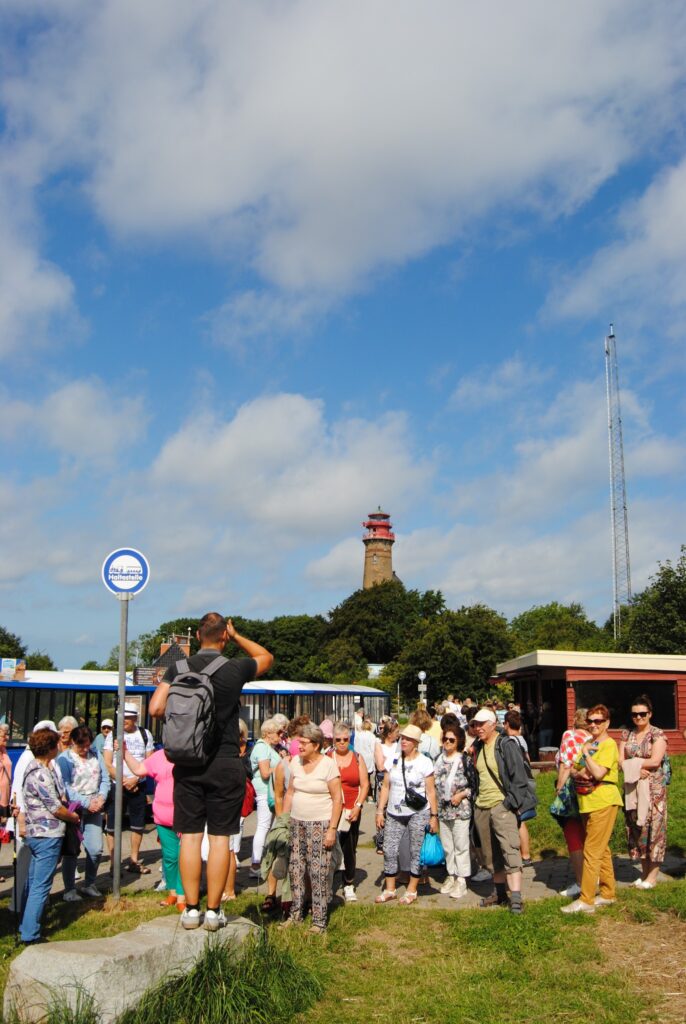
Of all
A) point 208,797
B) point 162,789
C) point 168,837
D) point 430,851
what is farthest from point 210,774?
point 430,851

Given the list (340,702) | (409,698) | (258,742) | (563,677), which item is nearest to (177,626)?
(409,698)

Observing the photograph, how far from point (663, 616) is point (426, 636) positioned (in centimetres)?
1441

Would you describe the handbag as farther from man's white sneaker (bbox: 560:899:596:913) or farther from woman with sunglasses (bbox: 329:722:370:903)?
man's white sneaker (bbox: 560:899:596:913)

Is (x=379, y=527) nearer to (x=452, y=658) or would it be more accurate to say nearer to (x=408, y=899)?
(x=452, y=658)

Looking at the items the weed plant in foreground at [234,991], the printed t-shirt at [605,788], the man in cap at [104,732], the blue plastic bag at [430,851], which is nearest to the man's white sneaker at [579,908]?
the printed t-shirt at [605,788]

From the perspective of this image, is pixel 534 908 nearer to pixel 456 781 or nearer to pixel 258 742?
pixel 456 781

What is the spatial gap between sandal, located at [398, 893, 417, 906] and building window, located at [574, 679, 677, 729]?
1616 cm

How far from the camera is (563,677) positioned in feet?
78.3

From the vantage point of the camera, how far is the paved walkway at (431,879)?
8.78m

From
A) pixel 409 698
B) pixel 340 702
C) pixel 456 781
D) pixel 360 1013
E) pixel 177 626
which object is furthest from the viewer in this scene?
pixel 177 626

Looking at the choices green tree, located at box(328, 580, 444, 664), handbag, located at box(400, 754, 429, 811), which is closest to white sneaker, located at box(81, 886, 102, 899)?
handbag, located at box(400, 754, 429, 811)

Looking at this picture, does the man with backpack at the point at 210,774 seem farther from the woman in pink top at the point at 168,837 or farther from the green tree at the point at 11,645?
the green tree at the point at 11,645

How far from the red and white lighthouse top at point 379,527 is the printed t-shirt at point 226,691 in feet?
360

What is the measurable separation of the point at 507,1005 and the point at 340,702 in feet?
108
